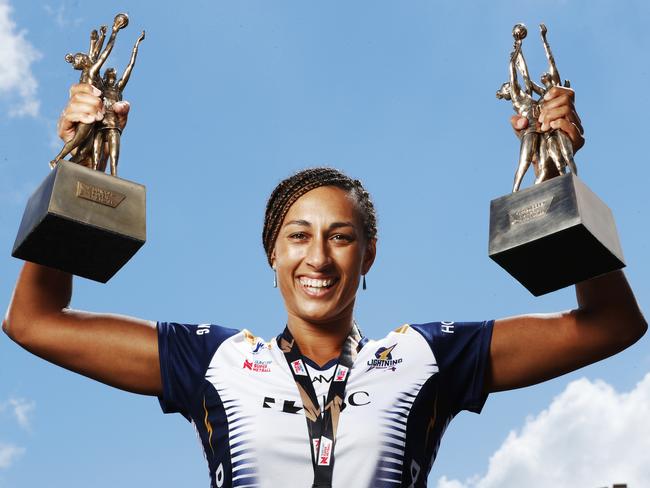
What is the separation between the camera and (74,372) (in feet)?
16.4

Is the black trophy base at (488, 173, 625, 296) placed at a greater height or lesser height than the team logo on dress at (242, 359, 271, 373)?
greater

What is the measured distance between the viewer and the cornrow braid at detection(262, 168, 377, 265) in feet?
16.8

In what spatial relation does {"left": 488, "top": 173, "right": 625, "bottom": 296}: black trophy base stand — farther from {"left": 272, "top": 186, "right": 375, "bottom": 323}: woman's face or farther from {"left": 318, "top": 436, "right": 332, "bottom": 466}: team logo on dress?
{"left": 318, "top": 436, "right": 332, "bottom": 466}: team logo on dress

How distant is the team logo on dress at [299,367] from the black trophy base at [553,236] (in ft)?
3.66

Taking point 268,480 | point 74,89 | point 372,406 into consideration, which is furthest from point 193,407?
point 74,89

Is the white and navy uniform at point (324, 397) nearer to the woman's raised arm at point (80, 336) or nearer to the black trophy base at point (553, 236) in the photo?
the woman's raised arm at point (80, 336)

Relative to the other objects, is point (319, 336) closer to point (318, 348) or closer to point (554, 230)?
point (318, 348)

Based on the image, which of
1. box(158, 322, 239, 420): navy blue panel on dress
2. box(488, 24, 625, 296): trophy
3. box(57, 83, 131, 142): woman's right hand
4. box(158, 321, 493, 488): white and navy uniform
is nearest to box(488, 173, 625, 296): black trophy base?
box(488, 24, 625, 296): trophy

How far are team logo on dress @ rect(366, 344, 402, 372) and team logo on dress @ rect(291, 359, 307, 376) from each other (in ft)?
1.09

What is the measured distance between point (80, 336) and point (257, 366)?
960mm

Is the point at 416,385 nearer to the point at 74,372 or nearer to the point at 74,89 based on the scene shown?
the point at 74,372

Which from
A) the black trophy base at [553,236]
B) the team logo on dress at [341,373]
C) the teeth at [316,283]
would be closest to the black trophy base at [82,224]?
the teeth at [316,283]

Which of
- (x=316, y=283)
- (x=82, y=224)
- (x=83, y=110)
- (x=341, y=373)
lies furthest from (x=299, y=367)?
(x=83, y=110)

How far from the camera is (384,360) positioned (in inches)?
193
